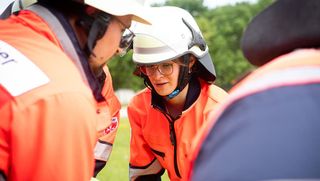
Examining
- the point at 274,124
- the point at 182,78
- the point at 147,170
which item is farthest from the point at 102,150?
the point at 274,124

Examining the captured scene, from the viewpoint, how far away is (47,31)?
166 centimetres

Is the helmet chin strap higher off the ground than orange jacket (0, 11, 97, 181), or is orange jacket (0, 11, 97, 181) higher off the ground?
orange jacket (0, 11, 97, 181)

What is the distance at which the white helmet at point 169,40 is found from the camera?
10.7ft

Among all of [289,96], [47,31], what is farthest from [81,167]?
[289,96]

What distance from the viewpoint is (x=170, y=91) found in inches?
128

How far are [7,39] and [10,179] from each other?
18.7 inches

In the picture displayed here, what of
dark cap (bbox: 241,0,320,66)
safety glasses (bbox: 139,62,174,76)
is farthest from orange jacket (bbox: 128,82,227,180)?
dark cap (bbox: 241,0,320,66)

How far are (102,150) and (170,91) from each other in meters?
0.70

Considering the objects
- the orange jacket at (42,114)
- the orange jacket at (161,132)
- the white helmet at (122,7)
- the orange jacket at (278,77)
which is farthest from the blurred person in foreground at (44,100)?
the orange jacket at (161,132)

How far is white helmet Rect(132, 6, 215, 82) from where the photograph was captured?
3274 mm

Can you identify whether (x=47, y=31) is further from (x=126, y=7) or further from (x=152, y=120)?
(x=152, y=120)

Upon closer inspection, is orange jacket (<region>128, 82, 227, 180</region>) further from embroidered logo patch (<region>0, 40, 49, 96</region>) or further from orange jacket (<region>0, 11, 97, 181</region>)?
embroidered logo patch (<region>0, 40, 49, 96</region>)

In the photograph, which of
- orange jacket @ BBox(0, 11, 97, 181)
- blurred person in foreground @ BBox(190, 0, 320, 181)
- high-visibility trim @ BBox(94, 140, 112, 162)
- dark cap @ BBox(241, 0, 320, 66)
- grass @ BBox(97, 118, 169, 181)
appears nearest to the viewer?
blurred person in foreground @ BBox(190, 0, 320, 181)

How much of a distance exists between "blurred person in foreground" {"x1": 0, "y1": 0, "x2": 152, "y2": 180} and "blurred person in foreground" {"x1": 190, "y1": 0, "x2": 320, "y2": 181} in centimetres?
67
